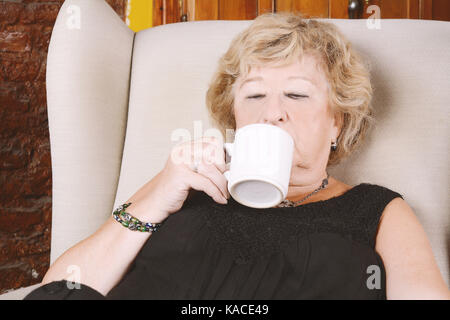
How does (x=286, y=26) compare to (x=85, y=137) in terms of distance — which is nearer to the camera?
(x=286, y=26)

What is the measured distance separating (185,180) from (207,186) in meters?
0.05

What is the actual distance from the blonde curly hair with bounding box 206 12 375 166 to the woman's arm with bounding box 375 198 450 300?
22 centimetres

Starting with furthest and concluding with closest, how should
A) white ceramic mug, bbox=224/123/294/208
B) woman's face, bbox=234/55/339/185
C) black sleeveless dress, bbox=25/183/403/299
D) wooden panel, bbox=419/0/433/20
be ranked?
wooden panel, bbox=419/0/433/20 → woman's face, bbox=234/55/339/185 → black sleeveless dress, bbox=25/183/403/299 → white ceramic mug, bbox=224/123/294/208

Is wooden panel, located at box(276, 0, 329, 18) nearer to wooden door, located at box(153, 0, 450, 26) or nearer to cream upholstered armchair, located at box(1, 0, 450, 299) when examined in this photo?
wooden door, located at box(153, 0, 450, 26)

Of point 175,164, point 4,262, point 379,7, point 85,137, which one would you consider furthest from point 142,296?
point 379,7

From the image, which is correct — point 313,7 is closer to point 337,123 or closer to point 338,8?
point 338,8

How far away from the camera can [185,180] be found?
26.9 inches

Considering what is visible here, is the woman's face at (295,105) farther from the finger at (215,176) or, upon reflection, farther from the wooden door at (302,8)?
the wooden door at (302,8)

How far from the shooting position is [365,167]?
0.96 metres

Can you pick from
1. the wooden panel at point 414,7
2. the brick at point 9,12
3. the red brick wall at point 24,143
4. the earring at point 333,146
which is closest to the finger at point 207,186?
the earring at point 333,146

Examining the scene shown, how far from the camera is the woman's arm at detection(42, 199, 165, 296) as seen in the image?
72cm

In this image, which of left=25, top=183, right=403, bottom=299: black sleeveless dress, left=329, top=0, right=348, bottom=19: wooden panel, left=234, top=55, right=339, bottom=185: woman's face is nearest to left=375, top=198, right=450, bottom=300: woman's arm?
left=25, top=183, right=403, bottom=299: black sleeveless dress
